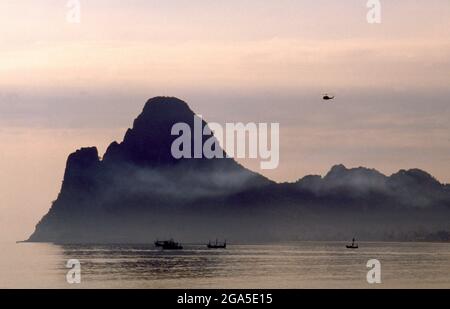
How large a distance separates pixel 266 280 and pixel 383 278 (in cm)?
2003

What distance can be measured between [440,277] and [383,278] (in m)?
11.6

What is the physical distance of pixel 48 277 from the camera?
519ft

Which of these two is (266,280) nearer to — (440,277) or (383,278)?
(383,278)
